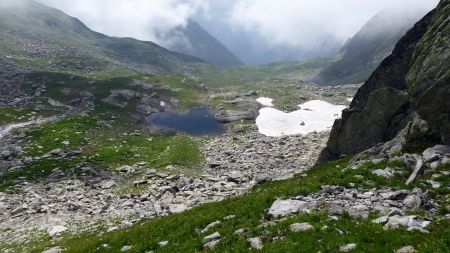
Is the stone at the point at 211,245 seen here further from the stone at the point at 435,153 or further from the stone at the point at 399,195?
the stone at the point at 435,153

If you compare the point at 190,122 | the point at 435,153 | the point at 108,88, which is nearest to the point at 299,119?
the point at 190,122

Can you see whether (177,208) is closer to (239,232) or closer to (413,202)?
(239,232)

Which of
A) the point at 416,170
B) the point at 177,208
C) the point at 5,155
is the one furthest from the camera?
the point at 5,155

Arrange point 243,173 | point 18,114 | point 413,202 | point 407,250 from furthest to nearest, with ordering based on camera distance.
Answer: point 18,114 → point 243,173 → point 413,202 → point 407,250

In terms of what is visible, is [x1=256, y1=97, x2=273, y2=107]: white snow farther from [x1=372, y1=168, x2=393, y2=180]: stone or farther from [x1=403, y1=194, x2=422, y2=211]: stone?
[x1=403, y1=194, x2=422, y2=211]: stone

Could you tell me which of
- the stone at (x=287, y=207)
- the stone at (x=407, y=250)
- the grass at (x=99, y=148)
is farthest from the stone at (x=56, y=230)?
the stone at (x=407, y=250)

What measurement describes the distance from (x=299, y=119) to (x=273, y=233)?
103m

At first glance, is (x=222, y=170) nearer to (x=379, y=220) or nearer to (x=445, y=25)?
(x=445, y=25)

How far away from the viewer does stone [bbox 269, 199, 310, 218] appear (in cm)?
2376

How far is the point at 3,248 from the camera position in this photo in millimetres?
36500

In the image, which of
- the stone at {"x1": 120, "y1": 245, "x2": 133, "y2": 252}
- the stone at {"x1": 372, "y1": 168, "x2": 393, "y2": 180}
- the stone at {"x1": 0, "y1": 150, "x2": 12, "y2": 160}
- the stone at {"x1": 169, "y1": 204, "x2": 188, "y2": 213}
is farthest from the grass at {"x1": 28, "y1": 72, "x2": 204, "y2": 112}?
the stone at {"x1": 372, "y1": 168, "x2": 393, "y2": 180}

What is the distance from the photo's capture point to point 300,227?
20.9m

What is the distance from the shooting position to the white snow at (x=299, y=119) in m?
107

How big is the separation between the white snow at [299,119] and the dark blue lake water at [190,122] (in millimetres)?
12942
